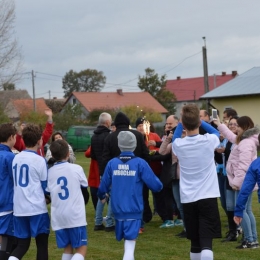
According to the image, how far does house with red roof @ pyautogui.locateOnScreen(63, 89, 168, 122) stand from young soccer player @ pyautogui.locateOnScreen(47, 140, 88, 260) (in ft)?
238

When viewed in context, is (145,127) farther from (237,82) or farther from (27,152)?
(237,82)

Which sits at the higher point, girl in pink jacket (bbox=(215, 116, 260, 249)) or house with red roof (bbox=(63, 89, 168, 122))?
house with red roof (bbox=(63, 89, 168, 122))

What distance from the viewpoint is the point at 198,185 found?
720cm

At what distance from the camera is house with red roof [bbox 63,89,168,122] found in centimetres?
8144

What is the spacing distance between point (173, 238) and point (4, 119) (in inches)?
1250

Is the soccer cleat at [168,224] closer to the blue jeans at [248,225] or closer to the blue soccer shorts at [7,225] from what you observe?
the blue jeans at [248,225]

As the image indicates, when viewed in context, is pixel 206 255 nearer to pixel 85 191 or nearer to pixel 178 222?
pixel 85 191

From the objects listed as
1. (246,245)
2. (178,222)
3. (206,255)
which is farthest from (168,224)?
(206,255)

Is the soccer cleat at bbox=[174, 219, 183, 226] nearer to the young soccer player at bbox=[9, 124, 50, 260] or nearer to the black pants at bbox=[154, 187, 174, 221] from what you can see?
the black pants at bbox=[154, 187, 174, 221]

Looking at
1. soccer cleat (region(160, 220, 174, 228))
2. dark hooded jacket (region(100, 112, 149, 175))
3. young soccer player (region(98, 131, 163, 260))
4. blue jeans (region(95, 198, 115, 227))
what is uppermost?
dark hooded jacket (region(100, 112, 149, 175))

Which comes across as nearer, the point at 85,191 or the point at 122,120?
the point at 85,191

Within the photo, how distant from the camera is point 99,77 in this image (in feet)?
334

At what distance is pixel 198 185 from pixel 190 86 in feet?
313

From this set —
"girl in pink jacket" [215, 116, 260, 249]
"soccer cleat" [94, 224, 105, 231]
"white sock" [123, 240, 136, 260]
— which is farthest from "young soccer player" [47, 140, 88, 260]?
"soccer cleat" [94, 224, 105, 231]
